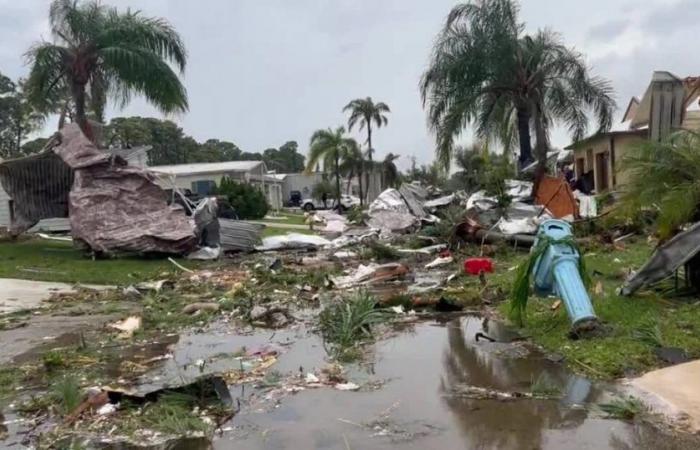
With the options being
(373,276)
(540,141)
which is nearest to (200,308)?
(373,276)

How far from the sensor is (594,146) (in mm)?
27625

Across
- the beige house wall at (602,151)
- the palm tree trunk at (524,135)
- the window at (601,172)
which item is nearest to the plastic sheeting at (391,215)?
the palm tree trunk at (524,135)

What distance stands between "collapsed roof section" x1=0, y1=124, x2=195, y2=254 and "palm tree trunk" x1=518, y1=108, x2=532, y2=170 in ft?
42.1

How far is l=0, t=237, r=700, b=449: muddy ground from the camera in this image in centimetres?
466

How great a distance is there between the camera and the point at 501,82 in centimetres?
2484

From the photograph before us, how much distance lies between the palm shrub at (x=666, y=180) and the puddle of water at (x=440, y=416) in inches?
116

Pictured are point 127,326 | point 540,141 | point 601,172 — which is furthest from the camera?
point 601,172

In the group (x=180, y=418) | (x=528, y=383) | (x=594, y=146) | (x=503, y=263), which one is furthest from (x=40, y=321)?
(x=594, y=146)

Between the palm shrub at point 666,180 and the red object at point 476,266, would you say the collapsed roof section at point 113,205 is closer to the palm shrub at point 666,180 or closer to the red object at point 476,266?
the red object at point 476,266

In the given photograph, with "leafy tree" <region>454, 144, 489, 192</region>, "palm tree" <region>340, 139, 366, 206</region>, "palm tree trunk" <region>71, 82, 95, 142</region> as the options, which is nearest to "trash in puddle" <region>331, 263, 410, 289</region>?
"leafy tree" <region>454, 144, 489, 192</region>

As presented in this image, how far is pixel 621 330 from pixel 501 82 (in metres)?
19.3

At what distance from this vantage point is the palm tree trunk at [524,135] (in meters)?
25.4

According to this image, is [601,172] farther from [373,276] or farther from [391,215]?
[373,276]

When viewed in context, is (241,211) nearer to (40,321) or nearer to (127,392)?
(40,321)
